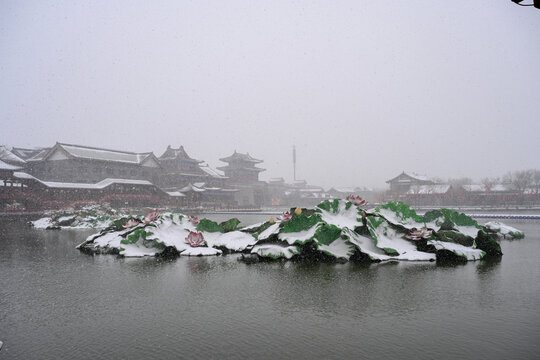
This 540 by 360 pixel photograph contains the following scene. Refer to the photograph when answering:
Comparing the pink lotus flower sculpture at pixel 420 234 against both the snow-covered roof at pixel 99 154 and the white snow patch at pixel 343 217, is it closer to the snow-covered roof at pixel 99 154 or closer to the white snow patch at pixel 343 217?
the white snow patch at pixel 343 217

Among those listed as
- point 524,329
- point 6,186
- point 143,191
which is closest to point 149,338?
point 524,329

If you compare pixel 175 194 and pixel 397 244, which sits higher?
pixel 175 194

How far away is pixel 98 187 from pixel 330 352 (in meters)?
32.2

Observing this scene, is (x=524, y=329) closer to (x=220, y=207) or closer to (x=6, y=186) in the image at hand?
(x=6, y=186)

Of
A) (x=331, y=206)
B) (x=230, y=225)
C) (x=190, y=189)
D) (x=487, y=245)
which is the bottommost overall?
(x=487, y=245)

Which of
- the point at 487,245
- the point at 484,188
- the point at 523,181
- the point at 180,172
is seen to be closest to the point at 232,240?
the point at 487,245

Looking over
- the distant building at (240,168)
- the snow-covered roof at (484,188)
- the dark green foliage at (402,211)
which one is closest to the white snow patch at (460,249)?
the dark green foliage at (402,211)

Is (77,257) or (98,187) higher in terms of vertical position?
(98,187)

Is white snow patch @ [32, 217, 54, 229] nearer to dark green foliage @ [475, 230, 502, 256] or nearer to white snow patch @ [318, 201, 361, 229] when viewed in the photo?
white snow patch @ [318, 201, 361, 229]

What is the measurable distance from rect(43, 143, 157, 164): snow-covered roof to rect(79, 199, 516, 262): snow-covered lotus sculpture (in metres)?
29.6

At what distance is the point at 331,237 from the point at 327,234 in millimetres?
97

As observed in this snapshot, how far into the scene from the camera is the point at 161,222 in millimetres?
7426

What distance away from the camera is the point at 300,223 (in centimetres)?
639

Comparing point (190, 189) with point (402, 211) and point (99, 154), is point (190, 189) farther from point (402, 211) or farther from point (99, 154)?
point (402, 211)
